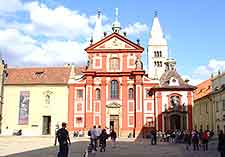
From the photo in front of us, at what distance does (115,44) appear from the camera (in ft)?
185

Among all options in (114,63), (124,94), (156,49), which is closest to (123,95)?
(124,94)

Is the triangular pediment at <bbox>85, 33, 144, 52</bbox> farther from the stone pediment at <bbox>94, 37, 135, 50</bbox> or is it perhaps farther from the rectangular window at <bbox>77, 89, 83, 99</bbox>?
the rectangular window at <bbox>77, 89, 83, 99</bbox>

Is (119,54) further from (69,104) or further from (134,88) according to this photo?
(69,104)

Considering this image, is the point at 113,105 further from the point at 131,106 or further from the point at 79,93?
the point at 79,93

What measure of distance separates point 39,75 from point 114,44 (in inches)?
555

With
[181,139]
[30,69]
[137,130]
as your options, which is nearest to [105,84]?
[137,130]

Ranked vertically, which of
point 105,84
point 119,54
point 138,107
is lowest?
point 138,107

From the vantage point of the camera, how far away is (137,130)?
5253cm

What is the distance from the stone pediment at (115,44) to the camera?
56250 millimetres

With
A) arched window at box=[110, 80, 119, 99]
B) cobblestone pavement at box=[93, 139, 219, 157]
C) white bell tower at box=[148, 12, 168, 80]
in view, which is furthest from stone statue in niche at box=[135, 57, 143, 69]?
white bell tower at box=[148, 12, 168, 80]

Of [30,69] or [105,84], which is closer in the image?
[105,84]

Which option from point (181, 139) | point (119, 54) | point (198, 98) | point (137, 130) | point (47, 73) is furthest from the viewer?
point (198, 98)

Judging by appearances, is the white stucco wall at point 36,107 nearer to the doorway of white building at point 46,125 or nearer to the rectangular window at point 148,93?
the doorway of white building at point 46,125

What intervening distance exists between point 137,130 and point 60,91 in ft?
46.5
